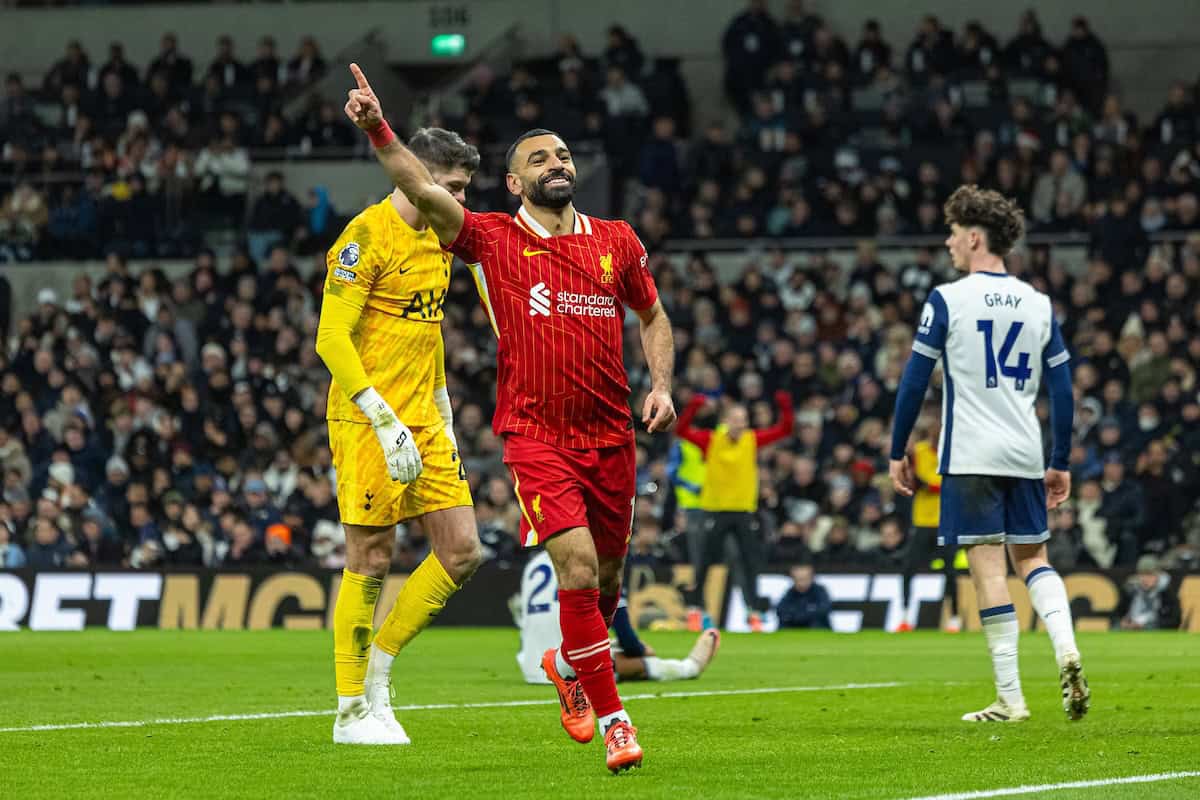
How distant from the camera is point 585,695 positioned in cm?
Result: 754

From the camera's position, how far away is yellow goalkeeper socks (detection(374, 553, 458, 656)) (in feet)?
28.3

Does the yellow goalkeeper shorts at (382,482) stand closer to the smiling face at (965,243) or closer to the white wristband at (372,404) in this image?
the white wristband at (372,404)

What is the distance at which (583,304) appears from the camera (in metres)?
7.69

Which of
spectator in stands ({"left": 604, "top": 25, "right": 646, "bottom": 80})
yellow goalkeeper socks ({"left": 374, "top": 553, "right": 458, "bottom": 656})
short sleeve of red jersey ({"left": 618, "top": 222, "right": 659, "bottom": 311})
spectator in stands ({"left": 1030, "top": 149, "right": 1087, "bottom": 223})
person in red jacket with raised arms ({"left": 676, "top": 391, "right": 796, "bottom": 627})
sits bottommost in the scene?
person in red jacket with raised arms ({"left": 676, "top": 391, "right": 796, "bottom": 627})

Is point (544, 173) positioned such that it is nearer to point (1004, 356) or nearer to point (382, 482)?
point (382, 482)

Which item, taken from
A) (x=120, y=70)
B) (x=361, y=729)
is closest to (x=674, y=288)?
(x=120, y=70)

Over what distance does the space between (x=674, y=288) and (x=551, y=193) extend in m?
19.2

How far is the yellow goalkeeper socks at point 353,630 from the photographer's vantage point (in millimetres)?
8383

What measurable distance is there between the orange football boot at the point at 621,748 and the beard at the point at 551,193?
198cm

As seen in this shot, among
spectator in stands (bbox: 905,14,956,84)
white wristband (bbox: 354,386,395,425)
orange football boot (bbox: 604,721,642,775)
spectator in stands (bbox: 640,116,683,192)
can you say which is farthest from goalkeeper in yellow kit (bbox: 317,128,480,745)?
spectator in stands (bbox: 905,14,956,84)

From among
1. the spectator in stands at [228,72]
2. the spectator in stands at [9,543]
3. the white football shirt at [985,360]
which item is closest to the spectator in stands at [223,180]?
the spectator in stands at [228,72]

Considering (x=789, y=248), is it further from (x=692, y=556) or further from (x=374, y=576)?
(x=374, y=576)

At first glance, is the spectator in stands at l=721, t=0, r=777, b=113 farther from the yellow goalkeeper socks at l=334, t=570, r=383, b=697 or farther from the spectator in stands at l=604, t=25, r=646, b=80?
the yellow goalkeeper socks at l=334, t=570, r=383, b=697

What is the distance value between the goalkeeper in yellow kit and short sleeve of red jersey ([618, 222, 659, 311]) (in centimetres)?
91
